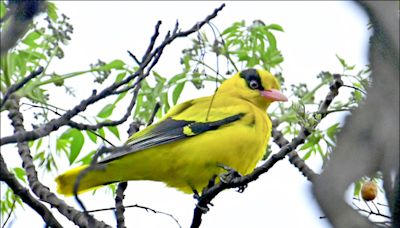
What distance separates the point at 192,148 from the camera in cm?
364

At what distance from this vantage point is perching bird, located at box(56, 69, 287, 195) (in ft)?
11.3

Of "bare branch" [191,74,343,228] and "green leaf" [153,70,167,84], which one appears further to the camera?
"green leaf" [153,70,167,84]

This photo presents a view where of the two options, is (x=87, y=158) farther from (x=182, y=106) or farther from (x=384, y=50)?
(x=384, y=50)

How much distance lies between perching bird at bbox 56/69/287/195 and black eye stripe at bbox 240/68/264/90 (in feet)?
1.13

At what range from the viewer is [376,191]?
2.35 meters

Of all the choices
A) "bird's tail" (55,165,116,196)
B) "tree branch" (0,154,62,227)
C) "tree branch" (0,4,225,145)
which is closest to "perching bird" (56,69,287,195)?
"bird's tail" (55,165,116,196)

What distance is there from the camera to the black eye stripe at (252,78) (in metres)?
4.32

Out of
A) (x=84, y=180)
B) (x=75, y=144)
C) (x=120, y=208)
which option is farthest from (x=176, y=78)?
(x=120, y=208)

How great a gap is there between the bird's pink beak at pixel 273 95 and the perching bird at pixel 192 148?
0.20 metres

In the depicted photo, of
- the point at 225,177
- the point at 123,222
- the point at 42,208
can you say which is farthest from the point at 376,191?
the point at 42,208

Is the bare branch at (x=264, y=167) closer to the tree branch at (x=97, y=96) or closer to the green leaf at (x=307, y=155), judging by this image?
the tree branch at (x=97, y=96)

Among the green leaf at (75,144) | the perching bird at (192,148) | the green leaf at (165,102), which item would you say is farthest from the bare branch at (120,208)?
the green leaf at (165,102)

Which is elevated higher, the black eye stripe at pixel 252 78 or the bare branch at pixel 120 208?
the black eye stripe at pixel 252 78

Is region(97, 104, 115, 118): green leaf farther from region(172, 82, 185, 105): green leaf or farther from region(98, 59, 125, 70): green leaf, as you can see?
region(172, 82, 185, 105): green leaf
